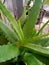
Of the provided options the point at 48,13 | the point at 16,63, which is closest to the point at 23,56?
the point at 16,63

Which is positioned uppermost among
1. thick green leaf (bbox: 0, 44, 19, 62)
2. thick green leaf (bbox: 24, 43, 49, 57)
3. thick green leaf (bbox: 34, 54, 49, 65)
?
thick green leaf (bbox: 0, 44, 19, 62)

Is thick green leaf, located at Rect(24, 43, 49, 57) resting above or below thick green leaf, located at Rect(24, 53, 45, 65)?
above

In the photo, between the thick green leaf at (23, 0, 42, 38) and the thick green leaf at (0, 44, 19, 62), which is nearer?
the thick green leaf at (0, 44, 19, 62)

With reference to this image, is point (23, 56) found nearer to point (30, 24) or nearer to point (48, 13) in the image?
point (30, 24)

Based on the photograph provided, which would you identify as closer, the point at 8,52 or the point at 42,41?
the point at 8,52
